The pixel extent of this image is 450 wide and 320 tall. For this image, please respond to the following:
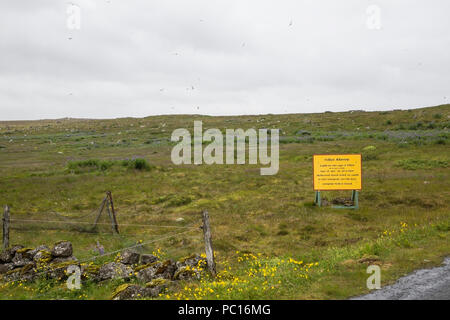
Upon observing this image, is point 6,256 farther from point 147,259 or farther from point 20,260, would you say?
point 147,259

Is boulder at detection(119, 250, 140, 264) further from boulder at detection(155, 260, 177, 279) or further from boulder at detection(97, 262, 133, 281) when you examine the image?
boulder at detection(155, 260, 177, 279)

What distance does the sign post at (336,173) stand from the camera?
1739 centimetres

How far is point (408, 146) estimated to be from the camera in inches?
1352

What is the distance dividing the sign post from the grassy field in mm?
1310

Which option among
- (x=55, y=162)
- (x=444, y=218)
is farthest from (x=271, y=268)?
(x=55, y=162)

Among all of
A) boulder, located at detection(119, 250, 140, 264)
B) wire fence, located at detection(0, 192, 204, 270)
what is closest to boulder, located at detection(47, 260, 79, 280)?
boulder, located at detection(119, 250, 140, 264)

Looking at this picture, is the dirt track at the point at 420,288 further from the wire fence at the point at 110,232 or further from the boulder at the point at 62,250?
the boulder at the point at 62,250

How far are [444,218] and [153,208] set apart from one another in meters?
14.7

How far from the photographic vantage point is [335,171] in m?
17.7

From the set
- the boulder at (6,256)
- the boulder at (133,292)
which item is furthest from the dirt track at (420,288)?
the boulder at (6,256)

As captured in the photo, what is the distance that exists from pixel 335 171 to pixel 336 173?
12cm

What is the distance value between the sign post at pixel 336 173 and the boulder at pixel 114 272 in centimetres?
1103
